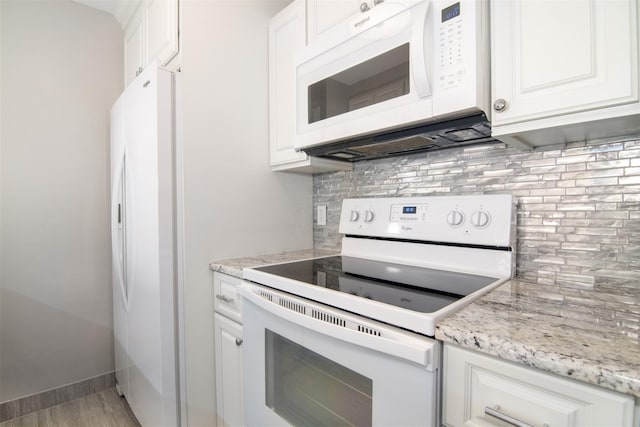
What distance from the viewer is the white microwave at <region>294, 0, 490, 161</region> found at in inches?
37.2

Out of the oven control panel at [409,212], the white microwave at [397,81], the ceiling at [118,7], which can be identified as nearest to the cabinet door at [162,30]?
the ceiling at [118,7]

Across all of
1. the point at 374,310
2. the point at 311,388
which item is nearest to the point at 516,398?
the point at 374,310

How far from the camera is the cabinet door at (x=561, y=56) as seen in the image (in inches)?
29.5

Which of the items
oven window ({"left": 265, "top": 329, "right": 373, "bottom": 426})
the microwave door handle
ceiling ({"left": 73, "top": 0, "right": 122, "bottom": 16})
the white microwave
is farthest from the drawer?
ceiling ({"left": 73, "top": 0, "right": 122, "bottom": 16})

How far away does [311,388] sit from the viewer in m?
1.03

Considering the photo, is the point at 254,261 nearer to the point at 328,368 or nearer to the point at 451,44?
the point at 328,368

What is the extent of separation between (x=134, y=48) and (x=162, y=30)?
2.00ft

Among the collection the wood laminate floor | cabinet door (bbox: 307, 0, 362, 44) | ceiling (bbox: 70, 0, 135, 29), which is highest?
Result: ceiling (bbox: 70, 0, 135, 29)

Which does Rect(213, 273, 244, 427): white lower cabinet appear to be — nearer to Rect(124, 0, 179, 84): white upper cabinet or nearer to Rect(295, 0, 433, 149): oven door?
Rect(295, 0, 433, 149): oven door

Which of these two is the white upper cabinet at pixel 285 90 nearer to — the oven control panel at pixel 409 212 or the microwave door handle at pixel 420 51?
the oven control panel at pixel 409 212

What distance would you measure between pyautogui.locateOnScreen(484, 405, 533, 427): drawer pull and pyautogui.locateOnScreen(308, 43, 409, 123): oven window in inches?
36.7

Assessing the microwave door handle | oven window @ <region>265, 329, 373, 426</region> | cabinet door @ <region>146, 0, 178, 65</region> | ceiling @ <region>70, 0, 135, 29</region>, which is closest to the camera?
oven window @ <region>265, 329, 373, 426</region>

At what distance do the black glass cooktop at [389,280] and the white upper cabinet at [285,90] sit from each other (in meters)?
0.52

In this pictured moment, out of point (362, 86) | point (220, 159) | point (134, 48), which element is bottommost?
point (220, 159)
